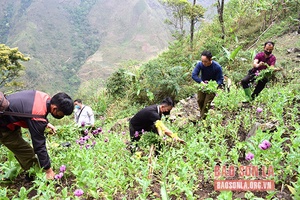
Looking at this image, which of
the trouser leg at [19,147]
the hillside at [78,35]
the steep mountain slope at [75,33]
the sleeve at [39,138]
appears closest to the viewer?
the sleeve at [39,138]

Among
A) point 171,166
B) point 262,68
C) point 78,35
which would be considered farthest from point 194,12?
point 78,35

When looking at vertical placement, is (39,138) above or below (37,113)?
below

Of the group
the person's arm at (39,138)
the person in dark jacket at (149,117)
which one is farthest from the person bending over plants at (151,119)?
the person's arm at (39,138)

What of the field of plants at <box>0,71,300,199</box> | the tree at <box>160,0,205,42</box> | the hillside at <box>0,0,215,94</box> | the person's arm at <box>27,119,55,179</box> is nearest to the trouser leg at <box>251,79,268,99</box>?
the field of plants at <box>0,71,300,199</box>

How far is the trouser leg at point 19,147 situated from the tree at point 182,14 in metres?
13.8

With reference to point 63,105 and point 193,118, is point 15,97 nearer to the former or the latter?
point 63,105

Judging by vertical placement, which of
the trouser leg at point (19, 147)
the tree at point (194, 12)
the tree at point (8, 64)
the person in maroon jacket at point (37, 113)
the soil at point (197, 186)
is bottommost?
the soil at point (197, 186)

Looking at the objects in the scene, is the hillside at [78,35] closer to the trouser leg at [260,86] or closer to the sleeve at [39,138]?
the trouser leg at [260,86]

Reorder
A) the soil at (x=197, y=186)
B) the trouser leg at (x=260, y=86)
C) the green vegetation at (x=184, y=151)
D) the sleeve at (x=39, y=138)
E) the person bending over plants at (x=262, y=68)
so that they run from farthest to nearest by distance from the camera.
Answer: the trouser leg at (x=260, y=86)
the person bending over plants at (x=262, y=68)
the sleeve at (x=39, y=138)
the green vegetation at (x=184, y=151)
the soil at (x=197, y=186)

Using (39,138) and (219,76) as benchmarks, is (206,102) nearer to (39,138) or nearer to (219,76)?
(219,76)

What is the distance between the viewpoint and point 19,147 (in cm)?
332

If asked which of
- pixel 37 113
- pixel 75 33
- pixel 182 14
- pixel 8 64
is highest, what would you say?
pixel 75 33

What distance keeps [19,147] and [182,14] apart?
14.8 meters

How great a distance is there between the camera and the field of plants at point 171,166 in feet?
7.97
